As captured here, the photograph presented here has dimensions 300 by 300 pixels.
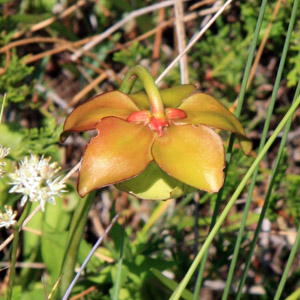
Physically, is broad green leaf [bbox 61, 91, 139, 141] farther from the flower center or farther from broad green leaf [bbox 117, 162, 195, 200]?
→ broad green leaf [bbox 117, 162, 195, 200]

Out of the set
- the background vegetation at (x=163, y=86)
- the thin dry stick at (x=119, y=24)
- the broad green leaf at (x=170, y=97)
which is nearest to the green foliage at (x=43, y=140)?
the background vegetation at (x=163, y=86)

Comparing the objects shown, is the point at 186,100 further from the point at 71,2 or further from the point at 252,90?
the point at 71,2

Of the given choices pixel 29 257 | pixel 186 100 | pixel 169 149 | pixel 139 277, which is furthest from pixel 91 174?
pixel 29 257

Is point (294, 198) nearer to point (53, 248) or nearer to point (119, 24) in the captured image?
point (53, 248)

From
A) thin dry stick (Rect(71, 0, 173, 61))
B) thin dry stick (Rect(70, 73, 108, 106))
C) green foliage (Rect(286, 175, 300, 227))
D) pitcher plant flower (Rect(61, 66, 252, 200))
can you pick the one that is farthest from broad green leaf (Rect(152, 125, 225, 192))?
thin dry stick (Rect(70, 73, 108, 106))

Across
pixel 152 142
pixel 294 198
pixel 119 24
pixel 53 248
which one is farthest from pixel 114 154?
pixel 119 24

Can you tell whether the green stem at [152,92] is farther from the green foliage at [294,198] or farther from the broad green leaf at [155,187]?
the green foliage at [294,198]
